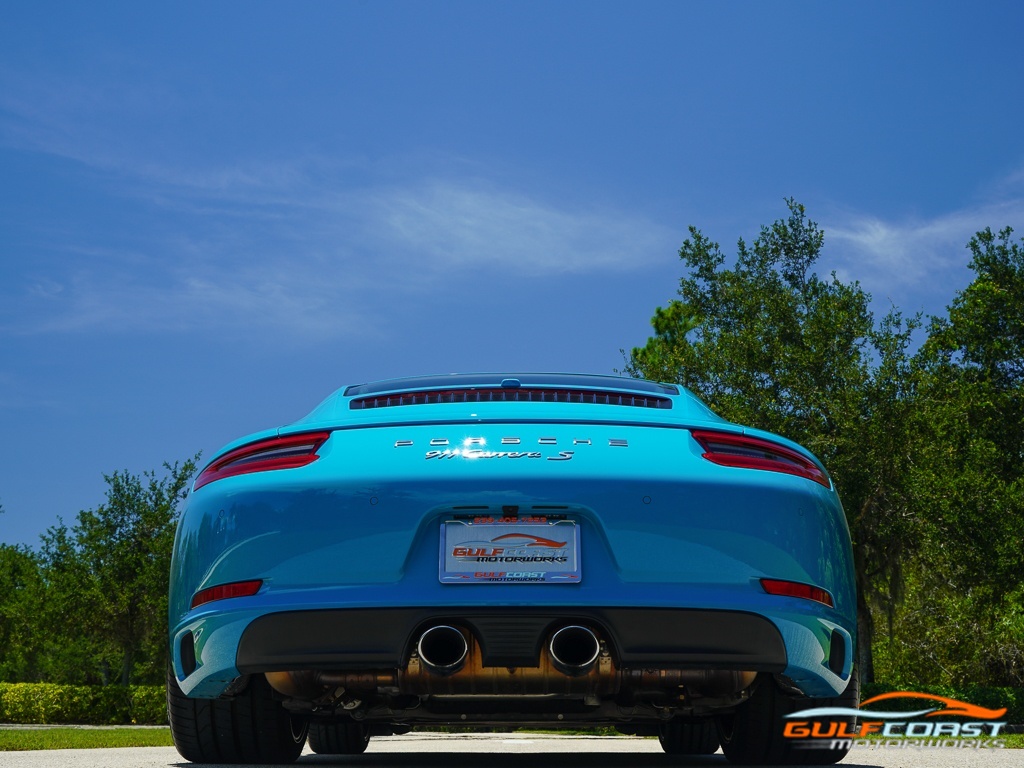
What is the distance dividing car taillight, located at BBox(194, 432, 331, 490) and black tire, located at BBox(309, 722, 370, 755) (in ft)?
10.0

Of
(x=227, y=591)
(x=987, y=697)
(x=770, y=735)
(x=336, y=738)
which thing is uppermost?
(x=227, y=591)

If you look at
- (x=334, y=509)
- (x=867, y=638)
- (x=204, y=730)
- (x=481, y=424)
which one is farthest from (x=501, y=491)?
(x=867, y=638)

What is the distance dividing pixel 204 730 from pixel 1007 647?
2867 cm

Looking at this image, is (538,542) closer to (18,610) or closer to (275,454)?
(275,454)

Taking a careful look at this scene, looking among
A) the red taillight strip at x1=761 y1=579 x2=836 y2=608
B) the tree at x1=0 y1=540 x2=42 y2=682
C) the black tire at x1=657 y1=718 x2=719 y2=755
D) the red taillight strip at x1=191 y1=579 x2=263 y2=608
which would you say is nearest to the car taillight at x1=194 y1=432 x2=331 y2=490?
the red taillight strip at x1=191 y1=579 x2=263 y2=608

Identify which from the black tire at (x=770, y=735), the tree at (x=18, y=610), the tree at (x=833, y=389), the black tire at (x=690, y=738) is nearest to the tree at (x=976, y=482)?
the tree at (x=833, y=389)

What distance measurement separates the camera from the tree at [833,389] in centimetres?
2652

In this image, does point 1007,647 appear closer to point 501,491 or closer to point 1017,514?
point 1017,514

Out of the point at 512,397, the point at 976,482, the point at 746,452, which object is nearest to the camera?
the point at 746,452

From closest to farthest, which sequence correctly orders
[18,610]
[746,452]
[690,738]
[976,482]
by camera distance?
[746,452]
[690,738]
[976,482]
[18,610]

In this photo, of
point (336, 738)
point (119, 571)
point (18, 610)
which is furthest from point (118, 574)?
point (336, 738)

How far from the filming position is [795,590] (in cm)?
353

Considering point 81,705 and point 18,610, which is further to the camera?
point 18,610

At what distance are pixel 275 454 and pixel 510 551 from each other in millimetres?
899
